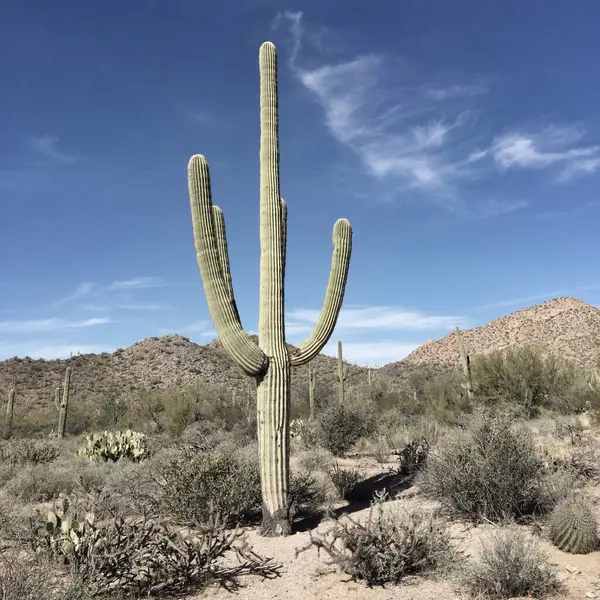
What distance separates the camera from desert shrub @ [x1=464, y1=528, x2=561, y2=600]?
4723 mm

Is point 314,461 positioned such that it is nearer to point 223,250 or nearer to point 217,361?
point 223,250

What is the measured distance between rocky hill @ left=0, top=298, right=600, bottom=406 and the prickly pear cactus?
2725cm

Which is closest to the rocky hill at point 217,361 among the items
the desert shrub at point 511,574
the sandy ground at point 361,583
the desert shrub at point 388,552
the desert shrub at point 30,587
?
the sandy ground at point 361,583

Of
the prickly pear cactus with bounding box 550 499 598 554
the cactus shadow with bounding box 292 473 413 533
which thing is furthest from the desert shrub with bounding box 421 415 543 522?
the cactus shadow with bounding box 292 473 413 533

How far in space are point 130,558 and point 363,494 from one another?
4779mm

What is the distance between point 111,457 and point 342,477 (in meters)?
5.67

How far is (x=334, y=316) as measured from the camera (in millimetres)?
8383

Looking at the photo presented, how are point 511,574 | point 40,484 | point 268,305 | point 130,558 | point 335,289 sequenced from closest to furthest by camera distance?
1. point 511,574
2. point 130,558
3. point 268,305
4. point 335,289
5. point 40,484

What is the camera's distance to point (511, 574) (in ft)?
15.6

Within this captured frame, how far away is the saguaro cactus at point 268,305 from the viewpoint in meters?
7.16

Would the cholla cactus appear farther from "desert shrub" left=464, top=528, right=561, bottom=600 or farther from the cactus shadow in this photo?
"desert shrub" left=464, top=528, right=561, bottom=600

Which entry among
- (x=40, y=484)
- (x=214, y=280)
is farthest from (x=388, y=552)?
(x=40, y=484)

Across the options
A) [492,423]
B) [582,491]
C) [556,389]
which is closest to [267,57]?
[492,423]

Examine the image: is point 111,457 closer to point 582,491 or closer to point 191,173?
point 191,173
